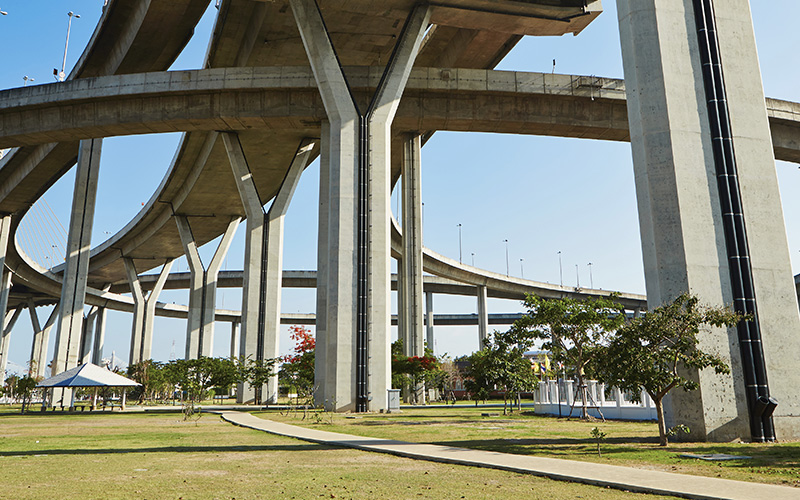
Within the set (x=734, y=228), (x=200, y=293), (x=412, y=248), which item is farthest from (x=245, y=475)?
(x=200, y=293)

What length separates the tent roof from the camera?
29.6 metres

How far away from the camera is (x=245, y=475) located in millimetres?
9125

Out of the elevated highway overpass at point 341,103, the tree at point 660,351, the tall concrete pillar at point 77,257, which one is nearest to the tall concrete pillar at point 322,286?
the elevated highway overpass at point 341,103

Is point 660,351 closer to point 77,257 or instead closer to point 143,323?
point 77,257

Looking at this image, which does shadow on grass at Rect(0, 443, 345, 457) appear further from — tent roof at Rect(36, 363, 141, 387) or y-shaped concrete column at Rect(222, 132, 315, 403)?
y-shaped concrete column at Rect(222, 132, 315, 403)

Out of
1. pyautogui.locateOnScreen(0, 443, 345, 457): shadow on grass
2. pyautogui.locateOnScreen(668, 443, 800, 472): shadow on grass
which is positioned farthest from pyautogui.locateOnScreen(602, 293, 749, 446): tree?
pyautogui.locateOnScreen(0, 443, 345, 457): shadow on grass

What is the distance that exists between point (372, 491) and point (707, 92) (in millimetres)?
12829

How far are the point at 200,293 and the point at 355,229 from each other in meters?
36.1

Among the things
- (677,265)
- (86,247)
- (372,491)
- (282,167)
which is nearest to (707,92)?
(677,265)

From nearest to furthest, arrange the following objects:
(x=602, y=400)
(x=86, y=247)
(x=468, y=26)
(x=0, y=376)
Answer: (x=602, y=400) < (x=468, y=26) < (x=86, y=247) < (x=0, y=376)

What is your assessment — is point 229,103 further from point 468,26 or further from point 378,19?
point 468,26

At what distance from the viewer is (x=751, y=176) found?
49.1ft

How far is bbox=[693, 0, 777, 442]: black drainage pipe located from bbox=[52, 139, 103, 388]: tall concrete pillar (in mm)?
41794

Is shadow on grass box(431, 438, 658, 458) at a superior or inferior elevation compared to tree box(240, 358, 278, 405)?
inferior
